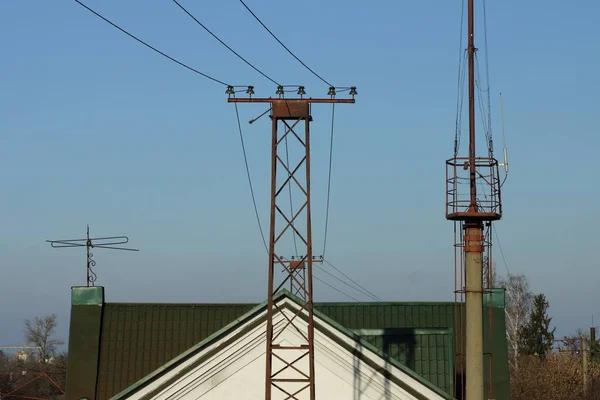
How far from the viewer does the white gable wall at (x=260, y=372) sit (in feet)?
71.9

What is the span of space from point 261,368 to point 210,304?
5.81 meters

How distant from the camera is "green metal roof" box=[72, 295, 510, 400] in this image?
26.6 meters

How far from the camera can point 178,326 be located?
27453mm

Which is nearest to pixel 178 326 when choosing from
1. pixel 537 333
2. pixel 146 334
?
pixel 146 334

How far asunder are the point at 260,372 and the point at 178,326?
560 cm

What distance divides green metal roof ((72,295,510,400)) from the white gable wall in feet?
11.0

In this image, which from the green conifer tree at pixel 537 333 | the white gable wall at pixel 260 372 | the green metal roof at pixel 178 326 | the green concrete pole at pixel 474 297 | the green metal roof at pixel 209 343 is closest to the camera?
the green metal roof at pixel 209 343

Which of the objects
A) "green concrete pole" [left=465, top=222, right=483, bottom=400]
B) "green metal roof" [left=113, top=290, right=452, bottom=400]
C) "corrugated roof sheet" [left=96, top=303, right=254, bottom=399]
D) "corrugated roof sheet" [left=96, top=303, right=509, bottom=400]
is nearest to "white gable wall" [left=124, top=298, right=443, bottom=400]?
"green metal roof" [left=113, top=290, right=452, bottom=400]

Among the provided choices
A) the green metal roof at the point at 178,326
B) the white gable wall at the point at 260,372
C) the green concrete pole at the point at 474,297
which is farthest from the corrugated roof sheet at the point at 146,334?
the green concrete pole at the point at 474,297

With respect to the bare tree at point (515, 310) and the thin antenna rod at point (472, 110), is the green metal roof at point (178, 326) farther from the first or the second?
the bare tree at point (515, 310)

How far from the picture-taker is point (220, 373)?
22.3 m

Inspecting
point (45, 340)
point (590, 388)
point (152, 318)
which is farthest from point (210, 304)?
point (45, 340)

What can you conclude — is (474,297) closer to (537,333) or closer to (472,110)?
(472,110)

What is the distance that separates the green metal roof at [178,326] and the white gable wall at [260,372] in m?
3.35
